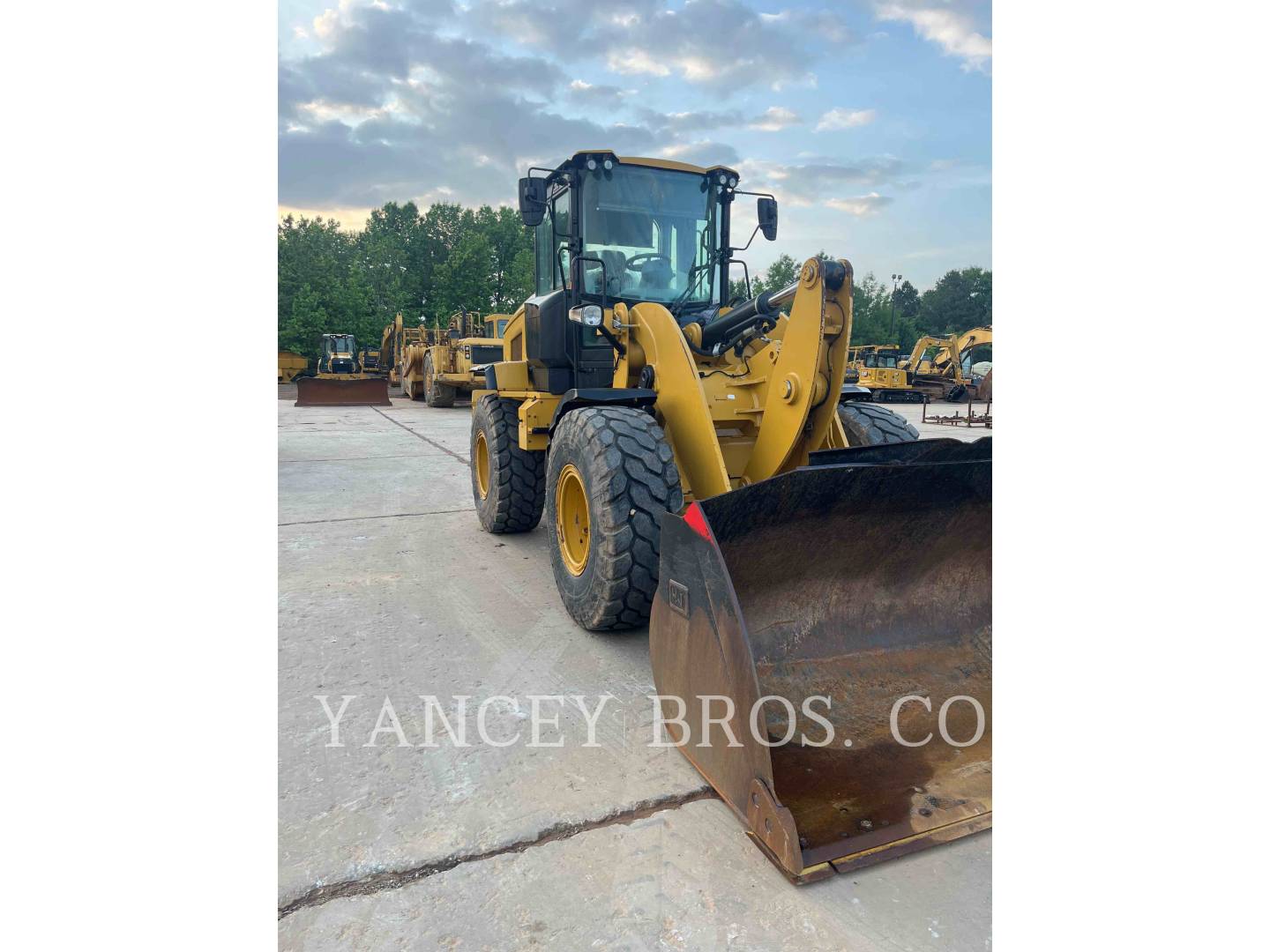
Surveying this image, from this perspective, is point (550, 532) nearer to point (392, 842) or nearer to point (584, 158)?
point (392, 842)

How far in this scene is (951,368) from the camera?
2581cm

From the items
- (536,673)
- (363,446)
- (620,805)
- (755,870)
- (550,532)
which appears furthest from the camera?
(363,446)

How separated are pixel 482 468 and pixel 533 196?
241cm

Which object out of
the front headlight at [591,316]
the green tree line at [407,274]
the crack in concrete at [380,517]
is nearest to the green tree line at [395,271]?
the green tree line at [407,274]

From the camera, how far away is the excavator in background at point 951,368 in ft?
79.3

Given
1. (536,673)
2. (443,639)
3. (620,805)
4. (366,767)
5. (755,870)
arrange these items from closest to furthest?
(755,870)
(620,805)
(366,767)
(536,673)
(443,639)

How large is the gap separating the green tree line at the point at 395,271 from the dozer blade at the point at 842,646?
36329mm

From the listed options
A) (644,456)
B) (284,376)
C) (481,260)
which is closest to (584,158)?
(644,456)

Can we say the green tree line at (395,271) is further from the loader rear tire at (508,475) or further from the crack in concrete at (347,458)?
the loader rear tire at (508,475)

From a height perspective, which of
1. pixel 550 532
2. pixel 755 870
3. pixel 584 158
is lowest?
pixel 755 870

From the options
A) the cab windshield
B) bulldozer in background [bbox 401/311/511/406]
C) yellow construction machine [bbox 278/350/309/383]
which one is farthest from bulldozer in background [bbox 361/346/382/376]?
the cab windshield

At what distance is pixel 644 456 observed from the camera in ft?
10.7

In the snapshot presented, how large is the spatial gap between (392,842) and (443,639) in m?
1.54

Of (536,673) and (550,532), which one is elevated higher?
(550,532)
